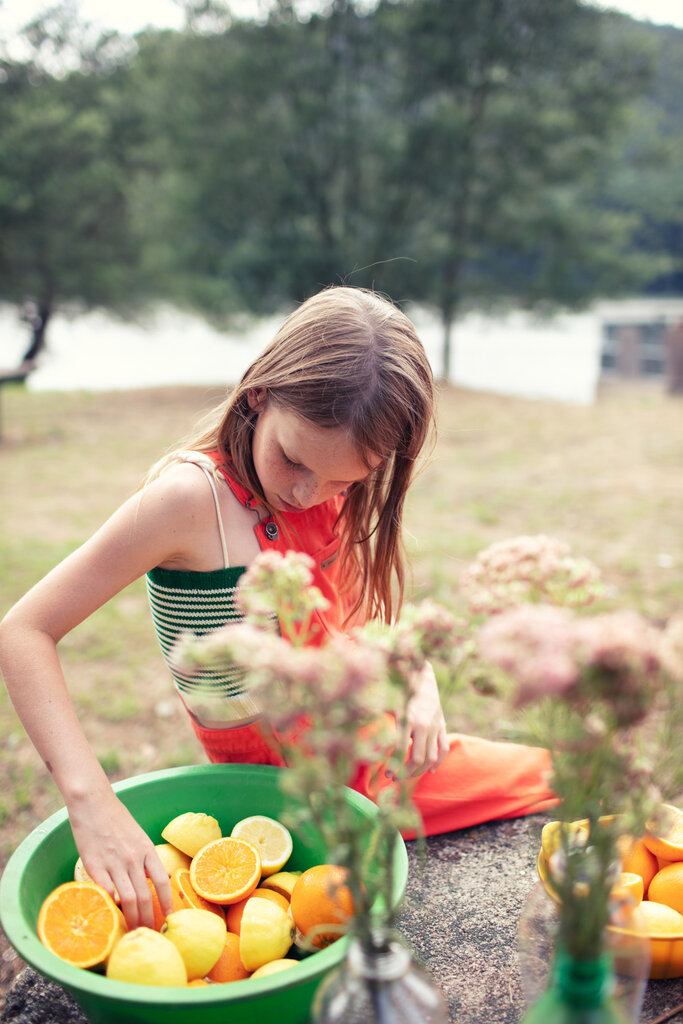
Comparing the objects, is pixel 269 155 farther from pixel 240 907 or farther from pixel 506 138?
pixel 240 907

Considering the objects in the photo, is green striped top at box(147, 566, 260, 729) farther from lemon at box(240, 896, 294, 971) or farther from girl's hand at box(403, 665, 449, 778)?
lemon at box(240, 896, 294, 971)

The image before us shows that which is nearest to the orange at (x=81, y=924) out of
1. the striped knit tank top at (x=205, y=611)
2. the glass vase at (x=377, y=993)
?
the glass vase at (x=377, y=993)

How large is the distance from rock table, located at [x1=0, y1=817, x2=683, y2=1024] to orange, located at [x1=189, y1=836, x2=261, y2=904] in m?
0.28

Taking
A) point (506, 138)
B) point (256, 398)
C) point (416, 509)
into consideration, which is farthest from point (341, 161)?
point (256, 398)

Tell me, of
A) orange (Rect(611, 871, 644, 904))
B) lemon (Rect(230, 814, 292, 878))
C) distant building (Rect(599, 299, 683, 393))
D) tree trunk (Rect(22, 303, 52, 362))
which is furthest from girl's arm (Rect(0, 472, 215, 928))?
distant building (Rect(599, 299, 683, 393))

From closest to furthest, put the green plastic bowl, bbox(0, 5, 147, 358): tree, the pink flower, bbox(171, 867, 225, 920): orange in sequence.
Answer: the pink flower → the green plastic bowl → bbox(171, 867, 225, 920): orange → bbox(0, 5, 147, 358): tree

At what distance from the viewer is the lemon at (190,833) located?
4.42 ft

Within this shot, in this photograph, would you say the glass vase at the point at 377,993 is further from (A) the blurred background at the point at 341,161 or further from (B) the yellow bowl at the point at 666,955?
(A) the blurred background at the point at 341,161

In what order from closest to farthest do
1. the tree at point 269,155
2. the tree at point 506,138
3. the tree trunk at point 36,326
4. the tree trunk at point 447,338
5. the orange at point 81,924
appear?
the orange at point 81,924 → the tree at point 269,155 → the tree at point 506,138 → the tree trunk at point 447,338 → the tree trunk at point 36,326

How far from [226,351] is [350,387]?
1472cm

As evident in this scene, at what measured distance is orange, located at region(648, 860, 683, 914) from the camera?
129 centimetres

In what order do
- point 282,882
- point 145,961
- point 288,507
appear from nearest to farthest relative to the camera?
1. point 145,961
2. point 282,882
3. point 288,507

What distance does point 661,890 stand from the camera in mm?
1304

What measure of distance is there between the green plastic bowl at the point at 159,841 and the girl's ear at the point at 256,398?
2.28 feet
